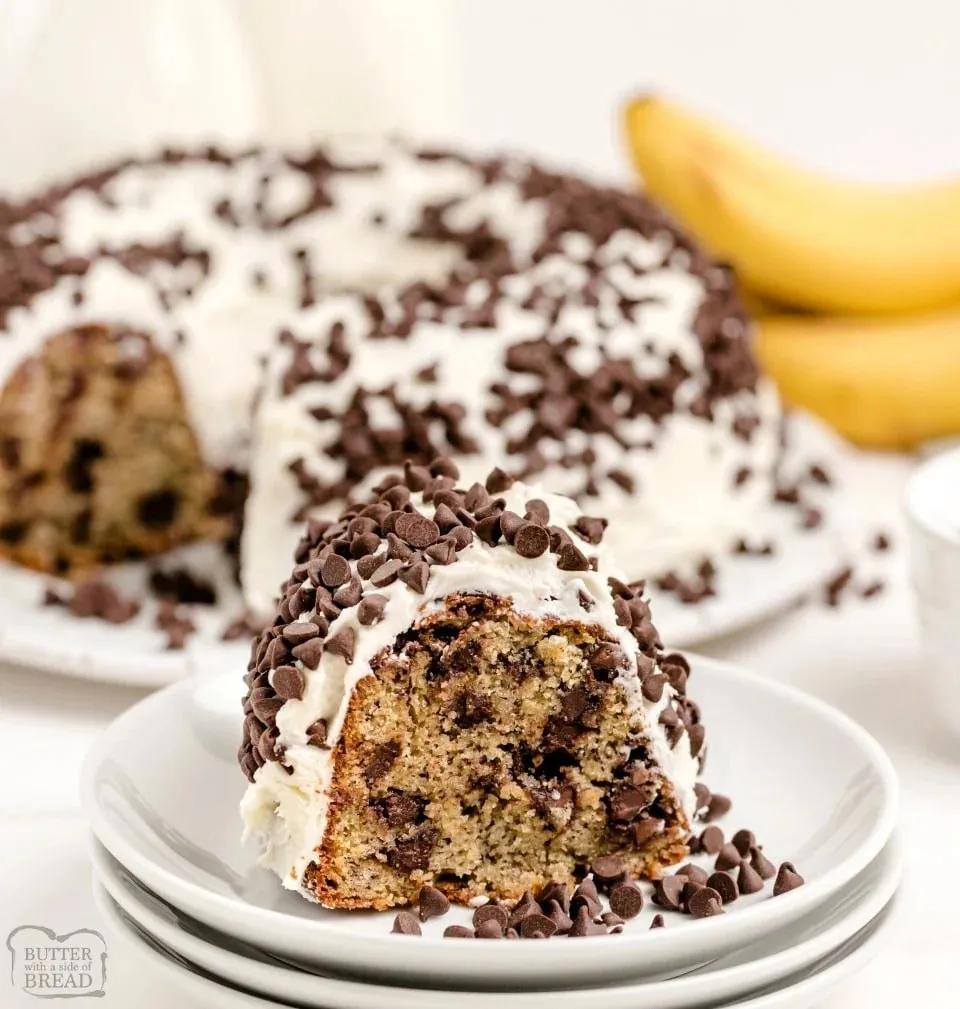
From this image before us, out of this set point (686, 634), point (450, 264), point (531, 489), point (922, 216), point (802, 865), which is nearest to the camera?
point (802, 865)

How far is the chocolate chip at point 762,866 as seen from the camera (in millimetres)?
1607

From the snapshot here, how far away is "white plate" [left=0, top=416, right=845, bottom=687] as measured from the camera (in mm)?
2369

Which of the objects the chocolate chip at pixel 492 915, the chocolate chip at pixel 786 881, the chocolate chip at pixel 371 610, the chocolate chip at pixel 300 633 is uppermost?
the chocolate chip at pixel 371 610

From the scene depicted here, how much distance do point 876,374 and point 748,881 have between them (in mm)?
2296

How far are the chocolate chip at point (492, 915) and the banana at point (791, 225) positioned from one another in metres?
2.34

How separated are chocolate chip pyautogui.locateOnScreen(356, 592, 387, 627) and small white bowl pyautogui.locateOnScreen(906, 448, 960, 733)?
35.3 inches

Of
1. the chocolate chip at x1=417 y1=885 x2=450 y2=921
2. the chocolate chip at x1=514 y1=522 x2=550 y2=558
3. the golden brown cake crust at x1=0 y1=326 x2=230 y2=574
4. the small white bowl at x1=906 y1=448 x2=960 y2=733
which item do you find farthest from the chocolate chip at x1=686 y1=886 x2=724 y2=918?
the golden brown cake crust at x1=0 y1=326 x2=230 y2=574

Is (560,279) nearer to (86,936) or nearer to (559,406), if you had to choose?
(559,406)

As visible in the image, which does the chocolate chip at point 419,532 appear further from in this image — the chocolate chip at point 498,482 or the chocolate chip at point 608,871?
the chocolate chip at point 608,871

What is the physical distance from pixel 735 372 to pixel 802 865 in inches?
56.1

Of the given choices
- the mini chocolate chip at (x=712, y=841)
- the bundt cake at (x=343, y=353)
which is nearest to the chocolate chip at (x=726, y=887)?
the mini chocolate chip at (x=712, y=841)

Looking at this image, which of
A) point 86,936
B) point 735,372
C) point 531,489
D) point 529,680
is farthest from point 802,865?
point 735,372

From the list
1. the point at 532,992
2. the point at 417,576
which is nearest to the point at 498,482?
the point at 417,576

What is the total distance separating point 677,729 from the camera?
1.68 m
